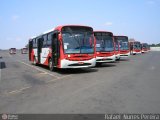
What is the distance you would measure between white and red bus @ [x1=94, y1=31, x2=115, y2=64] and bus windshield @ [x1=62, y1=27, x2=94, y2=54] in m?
4.57

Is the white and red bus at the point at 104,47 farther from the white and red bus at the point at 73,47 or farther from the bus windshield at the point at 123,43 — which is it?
the bus windshield at the point at 123,43

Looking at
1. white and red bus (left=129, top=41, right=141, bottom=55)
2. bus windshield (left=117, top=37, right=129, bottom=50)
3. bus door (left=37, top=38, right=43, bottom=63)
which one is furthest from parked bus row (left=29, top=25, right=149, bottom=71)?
white and red bus (left=129, top=41, right=141, bottom=55)

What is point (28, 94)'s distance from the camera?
10.0 metres

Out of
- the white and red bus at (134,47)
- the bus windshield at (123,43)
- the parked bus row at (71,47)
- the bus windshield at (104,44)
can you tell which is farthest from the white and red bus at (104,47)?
the white and red bus at (134,47)

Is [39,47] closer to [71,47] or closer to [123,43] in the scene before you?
[71,47]

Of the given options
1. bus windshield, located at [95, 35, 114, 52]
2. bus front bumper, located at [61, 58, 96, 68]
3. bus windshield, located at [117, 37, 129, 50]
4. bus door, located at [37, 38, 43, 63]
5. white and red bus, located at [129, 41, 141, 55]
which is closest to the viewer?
bus front bumper, located at [61, 58, 96, 68]

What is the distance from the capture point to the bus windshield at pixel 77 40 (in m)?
16.7

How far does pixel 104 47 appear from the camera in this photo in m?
22.4

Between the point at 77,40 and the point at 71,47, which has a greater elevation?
the point at 77,40

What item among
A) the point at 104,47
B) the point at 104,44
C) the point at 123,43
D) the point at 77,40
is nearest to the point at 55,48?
the point at 77,40

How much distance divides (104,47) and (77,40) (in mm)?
5993

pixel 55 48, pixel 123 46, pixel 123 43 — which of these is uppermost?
pixel 123 43

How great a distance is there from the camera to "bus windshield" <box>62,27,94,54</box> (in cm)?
1666

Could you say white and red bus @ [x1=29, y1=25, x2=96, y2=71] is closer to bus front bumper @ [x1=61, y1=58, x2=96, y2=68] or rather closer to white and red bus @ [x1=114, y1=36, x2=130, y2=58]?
bus front bumper @ [x1=61, y1=58, x2=96, y2=68]
